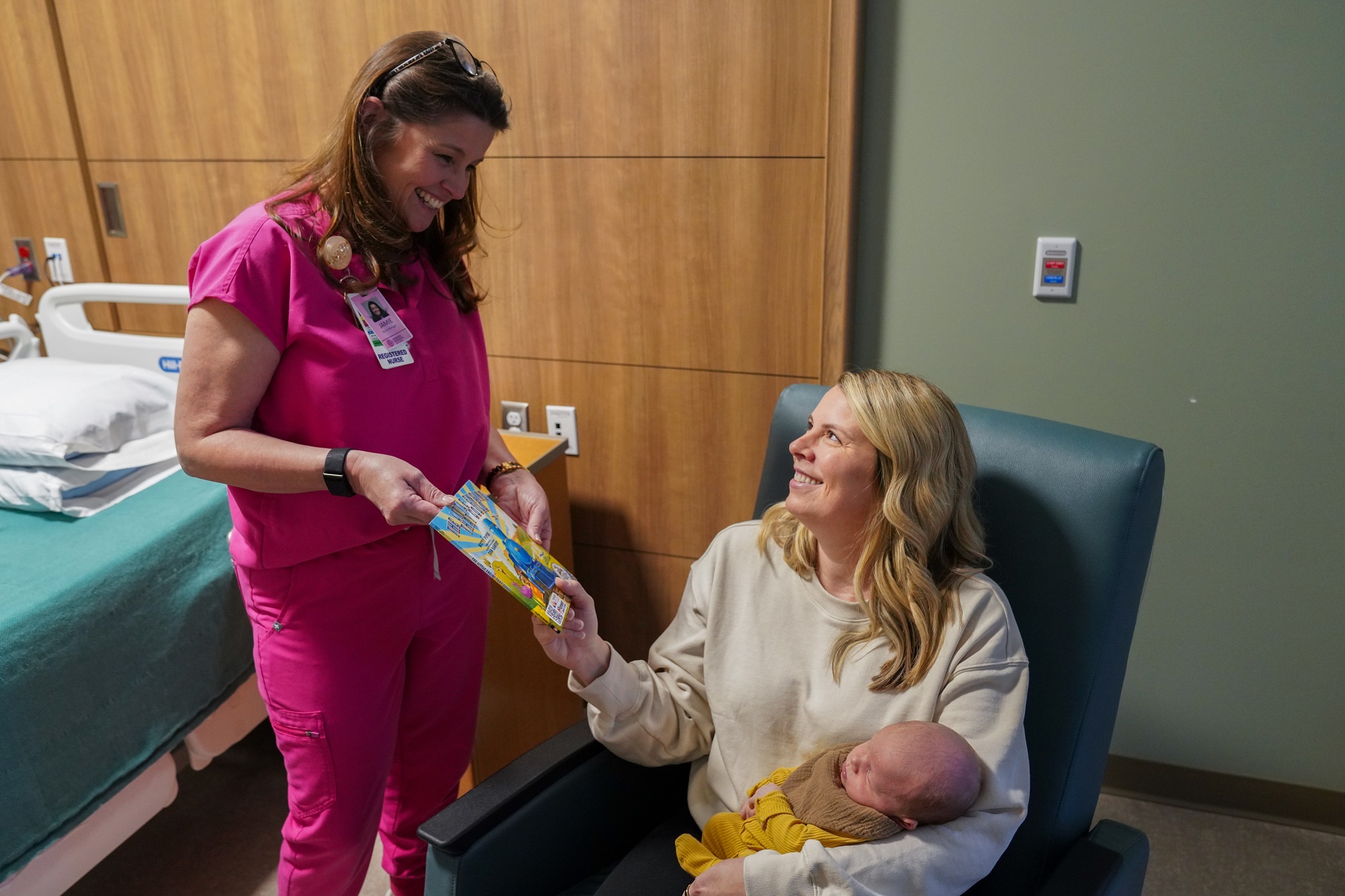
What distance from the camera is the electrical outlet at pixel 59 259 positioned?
2760 mm

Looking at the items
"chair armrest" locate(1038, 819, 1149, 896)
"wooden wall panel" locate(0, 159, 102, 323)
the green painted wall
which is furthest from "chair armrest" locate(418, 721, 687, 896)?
"wooden wall panel" locate(0, 159, 102, 323)

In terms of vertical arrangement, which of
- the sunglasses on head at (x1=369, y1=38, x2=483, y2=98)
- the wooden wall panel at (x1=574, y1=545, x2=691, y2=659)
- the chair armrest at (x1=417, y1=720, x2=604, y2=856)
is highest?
the sunglasses on head at (x1=369, y1=38, x2=483, y2=98)

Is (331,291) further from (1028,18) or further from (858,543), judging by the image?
(1028,18)

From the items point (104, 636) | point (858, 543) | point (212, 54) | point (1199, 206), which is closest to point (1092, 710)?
point (858, 543)

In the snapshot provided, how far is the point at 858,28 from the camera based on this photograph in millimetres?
1925

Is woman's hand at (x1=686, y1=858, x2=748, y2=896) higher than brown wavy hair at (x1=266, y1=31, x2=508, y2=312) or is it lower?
lower

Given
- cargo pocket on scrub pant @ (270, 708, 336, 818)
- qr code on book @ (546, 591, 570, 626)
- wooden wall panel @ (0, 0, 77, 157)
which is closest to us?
qr code on book @ (546, 591, 570, 626)

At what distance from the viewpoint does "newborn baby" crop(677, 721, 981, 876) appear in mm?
1216

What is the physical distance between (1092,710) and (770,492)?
2.04 feet

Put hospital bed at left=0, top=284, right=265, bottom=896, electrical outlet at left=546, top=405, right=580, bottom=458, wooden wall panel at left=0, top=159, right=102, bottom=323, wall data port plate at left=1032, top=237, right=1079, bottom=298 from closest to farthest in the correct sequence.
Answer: hospital bed at left=0, top=284, right=265, bottom=896 → wall data port plate at left=1032, top=237, right=1079, bottom=298 → electrical outlet at left=546, top=405, right=580, bottom=458 → wooden wall panel at left=0, top=159, right=102, bottom=323

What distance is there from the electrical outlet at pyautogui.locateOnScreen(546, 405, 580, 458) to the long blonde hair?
110cm

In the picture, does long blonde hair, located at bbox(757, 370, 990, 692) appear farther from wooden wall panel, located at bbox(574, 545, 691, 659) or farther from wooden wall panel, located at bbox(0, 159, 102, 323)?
wooden wall panel, located at bbox(0, 159, 102, 323)

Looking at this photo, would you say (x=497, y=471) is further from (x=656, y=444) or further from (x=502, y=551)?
(x=656, y=444)

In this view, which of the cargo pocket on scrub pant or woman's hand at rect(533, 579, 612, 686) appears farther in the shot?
the cargo pocket on scrub pant
